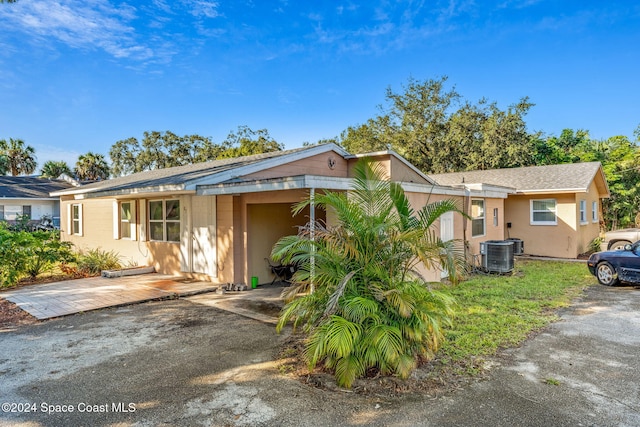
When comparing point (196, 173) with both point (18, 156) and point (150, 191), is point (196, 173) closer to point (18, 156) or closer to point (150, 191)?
point (150, 191)

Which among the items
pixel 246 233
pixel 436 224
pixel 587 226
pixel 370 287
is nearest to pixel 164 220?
pixel 246 233

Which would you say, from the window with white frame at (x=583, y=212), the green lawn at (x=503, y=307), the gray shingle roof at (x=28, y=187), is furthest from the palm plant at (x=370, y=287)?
the gray shingle roof at (x=28, y=187)

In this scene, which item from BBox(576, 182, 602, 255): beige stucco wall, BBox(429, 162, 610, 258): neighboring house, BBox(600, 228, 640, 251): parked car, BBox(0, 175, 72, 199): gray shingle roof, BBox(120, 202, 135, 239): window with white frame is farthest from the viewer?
BBox(0, 175, 72, 199): gray shingle roof

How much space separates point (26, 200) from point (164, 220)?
20.2 m

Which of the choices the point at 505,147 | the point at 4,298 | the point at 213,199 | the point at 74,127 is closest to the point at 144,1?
the point at 213,199

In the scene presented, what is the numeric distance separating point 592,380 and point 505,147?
915 inches

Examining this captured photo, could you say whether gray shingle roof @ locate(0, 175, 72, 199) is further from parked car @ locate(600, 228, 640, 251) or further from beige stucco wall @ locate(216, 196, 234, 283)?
parked car @ locate(600, 228, 640, 251)

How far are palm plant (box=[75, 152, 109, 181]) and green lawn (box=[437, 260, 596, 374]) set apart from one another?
3807cm

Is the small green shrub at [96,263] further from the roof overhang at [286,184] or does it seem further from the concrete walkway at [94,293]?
the roof overhang at [286,184]

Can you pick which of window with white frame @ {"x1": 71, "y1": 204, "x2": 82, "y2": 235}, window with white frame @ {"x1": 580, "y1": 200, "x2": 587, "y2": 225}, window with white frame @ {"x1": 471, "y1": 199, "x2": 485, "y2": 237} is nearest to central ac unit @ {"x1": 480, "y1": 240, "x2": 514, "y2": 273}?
window with white frame @ {"x1": 471, "y1": 199, "x2": 485, "y2": 237}

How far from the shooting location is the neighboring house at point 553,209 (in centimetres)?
1340

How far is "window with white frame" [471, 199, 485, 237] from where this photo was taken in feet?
37.7

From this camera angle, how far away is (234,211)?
8477mm

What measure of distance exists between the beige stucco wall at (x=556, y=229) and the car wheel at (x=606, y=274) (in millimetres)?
5072
